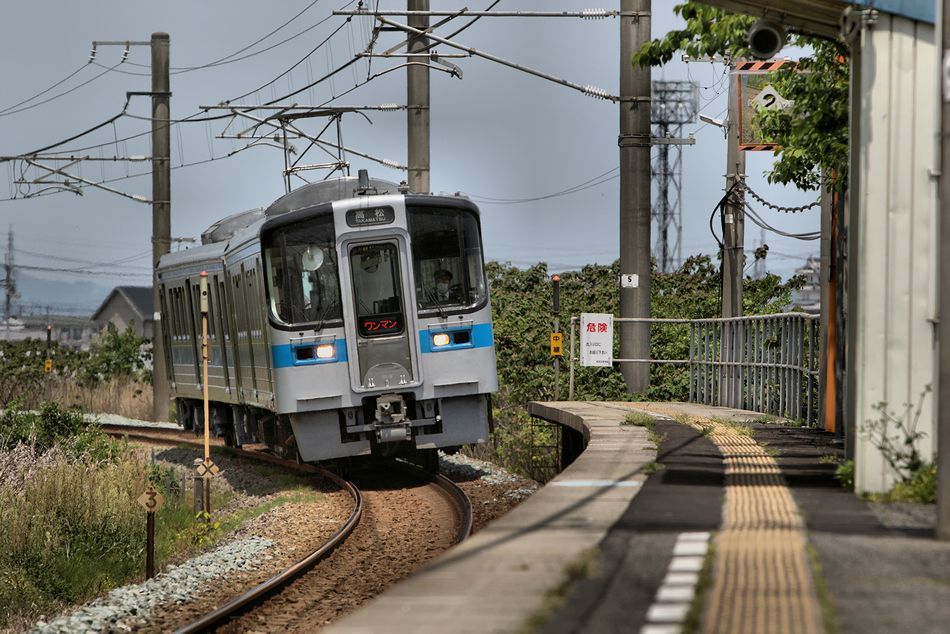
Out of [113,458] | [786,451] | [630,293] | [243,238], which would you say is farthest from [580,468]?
[113,458]

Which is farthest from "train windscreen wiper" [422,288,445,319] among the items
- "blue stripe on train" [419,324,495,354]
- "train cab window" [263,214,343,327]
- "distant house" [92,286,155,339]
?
"distant house" [92,286,155,339]

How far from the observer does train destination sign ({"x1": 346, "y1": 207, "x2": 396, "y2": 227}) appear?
52.0 feet

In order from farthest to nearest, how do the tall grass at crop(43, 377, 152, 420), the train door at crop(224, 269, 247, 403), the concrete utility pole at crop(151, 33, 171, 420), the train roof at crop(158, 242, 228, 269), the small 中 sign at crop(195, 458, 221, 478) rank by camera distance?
the tall grass at crop(43, 377, 152, 420) → the concrete utility pole at crop(151, 33, 171, 420) → the train roof at crop(158, 242, 228, 269) → the train door at crop(224, 269, 247, 403) → the small 中 sign at crop(195, 458, 221, 478)

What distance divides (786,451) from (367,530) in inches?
159

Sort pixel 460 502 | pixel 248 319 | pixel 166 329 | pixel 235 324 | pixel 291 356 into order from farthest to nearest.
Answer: pixel 166 329, pixel 235 324, pixel 248 319, pixel 291 356, pixel 460 502

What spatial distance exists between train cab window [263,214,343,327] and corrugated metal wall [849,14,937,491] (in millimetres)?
7976

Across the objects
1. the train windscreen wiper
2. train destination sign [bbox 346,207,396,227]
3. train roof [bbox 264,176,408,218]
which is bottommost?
the train windscreen wiper

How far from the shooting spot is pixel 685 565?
6488mm

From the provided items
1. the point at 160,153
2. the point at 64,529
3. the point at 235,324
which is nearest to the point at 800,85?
the point at 235,324

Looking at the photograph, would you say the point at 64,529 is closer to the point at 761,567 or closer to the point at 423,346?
the point at 423,346

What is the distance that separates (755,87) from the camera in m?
22.1

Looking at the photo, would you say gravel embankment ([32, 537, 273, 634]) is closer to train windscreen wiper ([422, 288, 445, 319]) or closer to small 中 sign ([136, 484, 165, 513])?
small 中 sign ([136, 484, 165, 513])

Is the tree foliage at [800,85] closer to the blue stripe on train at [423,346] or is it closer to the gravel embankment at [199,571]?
the blue stripe on train at [423,346]

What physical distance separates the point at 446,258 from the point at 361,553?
470 cm
